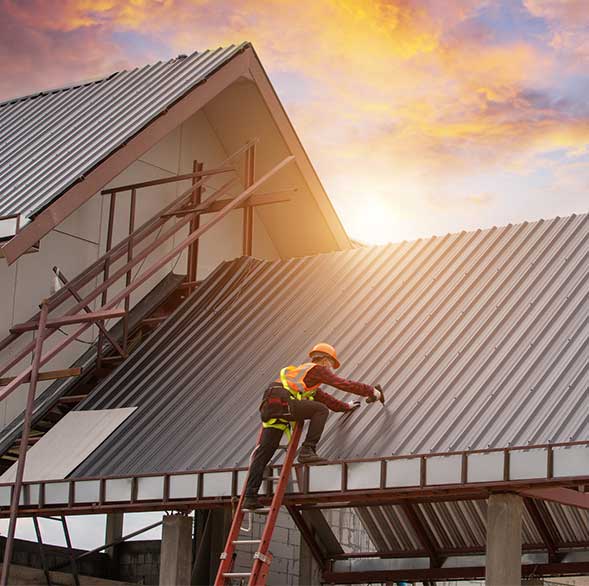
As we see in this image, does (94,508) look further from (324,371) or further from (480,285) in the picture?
(480,285)

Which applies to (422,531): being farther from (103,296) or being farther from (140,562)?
(103,296)

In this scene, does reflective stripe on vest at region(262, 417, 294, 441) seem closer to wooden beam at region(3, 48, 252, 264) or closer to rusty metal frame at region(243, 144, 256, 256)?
wooden beam at region(3, 48, 252, 264)

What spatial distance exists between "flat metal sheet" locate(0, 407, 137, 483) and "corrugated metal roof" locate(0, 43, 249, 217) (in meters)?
3.23

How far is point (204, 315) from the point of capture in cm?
2367

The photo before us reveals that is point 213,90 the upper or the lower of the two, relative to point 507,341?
upper

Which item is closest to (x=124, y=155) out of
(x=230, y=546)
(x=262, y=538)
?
(x=230, y=546)

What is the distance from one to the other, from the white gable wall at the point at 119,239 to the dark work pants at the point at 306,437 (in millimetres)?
6339

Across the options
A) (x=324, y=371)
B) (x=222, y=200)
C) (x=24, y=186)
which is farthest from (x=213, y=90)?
(x=324, y=371)

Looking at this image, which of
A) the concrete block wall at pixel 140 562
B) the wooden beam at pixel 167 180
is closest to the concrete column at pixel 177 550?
the concrete block wall at pixel 140 562

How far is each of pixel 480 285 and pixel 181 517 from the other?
5.29m

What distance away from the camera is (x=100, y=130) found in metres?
23.6

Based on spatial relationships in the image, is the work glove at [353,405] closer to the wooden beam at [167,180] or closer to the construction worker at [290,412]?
the construction worker at [290,412]

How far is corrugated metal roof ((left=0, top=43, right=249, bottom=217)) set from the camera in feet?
71.8

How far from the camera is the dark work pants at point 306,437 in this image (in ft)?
57.4
